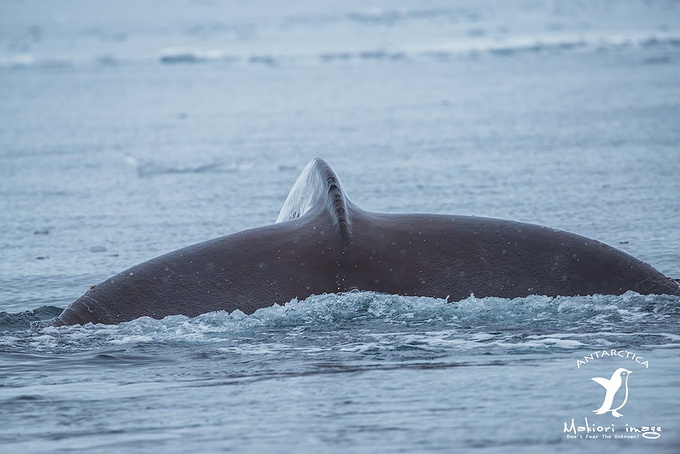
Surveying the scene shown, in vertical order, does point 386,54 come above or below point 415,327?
above

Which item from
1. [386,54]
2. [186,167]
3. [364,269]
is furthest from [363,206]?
[386,54]

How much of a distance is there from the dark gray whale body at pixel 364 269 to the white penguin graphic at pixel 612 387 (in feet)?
2.13

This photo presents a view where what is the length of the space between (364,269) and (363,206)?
7347 millimetres

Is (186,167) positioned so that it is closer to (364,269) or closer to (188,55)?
(364,269)

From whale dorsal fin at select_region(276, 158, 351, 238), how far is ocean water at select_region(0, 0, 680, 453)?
0.48 meters

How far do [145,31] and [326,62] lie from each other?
93.7 feet

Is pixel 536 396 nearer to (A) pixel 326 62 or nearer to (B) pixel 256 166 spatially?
(B) pixel 256 166

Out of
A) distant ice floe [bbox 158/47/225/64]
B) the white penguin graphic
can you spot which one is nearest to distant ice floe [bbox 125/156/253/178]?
the white penguin graphic

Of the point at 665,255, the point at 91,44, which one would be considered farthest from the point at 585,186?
the point at 91,44

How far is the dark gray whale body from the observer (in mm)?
6004

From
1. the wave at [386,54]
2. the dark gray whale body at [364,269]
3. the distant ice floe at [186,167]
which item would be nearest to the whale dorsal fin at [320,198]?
the dark gray whale body at [364,269]

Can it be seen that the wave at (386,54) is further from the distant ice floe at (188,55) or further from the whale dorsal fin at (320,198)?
the whale dorsal fin at (320,198)

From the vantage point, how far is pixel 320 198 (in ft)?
21.6

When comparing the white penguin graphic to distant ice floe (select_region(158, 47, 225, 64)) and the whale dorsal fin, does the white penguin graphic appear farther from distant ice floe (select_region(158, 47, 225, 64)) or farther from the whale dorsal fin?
distant ice floe (select_region(158, 47, 225, 64))
